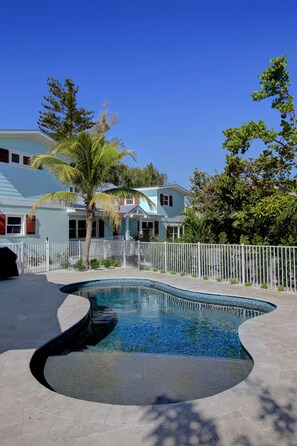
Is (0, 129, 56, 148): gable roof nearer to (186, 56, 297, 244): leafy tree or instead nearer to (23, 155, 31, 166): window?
(23, 155, 31, 166): window

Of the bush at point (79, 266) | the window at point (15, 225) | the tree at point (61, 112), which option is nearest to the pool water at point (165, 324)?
the bush at point (79, 266)

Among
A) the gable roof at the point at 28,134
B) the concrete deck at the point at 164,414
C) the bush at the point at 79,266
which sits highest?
the gable roof at the point at 28,134

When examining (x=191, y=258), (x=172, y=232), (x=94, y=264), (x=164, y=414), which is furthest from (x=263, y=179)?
(x=172, y=232)

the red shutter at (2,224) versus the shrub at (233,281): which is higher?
the red shutter at (2,224)

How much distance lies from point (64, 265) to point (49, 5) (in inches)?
432

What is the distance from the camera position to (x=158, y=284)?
39.1 feet

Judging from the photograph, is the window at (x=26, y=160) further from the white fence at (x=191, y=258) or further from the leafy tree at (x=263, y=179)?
the leafy tree at (x=263, y=179)

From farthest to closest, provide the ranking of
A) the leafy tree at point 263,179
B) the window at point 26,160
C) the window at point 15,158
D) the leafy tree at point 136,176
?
the leafy tree at point 136,176 < the window at point 26,160 < the window at point 15,158 < the leafy tree at point 263,179

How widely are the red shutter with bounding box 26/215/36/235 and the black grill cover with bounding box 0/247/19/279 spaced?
3712 millimetres

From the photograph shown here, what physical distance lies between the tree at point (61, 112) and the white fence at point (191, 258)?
16.6 meters

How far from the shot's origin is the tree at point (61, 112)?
29.0 m

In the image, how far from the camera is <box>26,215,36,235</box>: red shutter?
15883 millimetres

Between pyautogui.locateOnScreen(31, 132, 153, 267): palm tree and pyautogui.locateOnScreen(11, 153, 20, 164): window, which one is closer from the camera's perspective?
pyautogui.locateOnScreen(31, 132, 153, 267): palm tree

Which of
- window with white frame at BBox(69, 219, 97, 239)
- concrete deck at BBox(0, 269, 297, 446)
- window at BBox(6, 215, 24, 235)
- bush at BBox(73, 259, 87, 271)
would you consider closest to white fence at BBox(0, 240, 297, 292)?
bush at BBox(73, 259, 87, 271)
